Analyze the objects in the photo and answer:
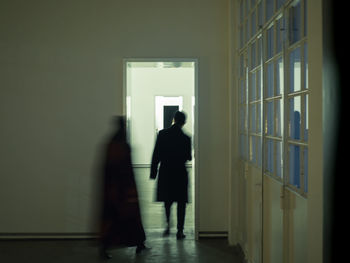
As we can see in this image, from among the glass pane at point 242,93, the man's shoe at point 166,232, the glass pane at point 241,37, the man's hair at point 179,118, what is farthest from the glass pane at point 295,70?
the man's shoe at point 166,232

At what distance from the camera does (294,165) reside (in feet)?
9.21

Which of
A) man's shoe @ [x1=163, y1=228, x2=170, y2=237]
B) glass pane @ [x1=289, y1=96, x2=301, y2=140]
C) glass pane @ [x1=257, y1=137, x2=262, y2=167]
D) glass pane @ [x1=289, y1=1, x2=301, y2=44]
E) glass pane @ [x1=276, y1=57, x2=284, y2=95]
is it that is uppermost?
glass pane @ [x1=289, y1=1, x2=301, y2=44]

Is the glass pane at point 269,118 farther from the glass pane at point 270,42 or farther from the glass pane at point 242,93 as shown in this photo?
the glass pane at point 242,93

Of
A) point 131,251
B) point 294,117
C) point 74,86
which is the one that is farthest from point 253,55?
point 131,251

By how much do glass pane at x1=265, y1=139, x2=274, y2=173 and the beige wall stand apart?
1.93 meters

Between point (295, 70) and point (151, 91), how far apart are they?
10998 millimetres

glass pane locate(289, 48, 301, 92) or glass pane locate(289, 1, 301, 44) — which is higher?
glass pane locate(289, 1, 301, 44)

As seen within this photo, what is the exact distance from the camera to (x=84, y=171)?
552cm

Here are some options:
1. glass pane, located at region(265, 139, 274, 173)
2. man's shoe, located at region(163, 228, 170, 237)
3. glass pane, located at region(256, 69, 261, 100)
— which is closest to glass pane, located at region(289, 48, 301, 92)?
glass pane, located at region(265, 139, 274, 173)

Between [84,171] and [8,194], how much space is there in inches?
41.5

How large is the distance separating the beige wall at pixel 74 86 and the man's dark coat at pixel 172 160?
41cm

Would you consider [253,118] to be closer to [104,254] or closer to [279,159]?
[279,159]

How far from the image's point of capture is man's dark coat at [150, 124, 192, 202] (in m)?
5.19

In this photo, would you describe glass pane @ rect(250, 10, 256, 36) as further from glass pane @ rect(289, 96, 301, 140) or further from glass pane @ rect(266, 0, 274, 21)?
glass pane @ rect(289, 96, 301, 140)
